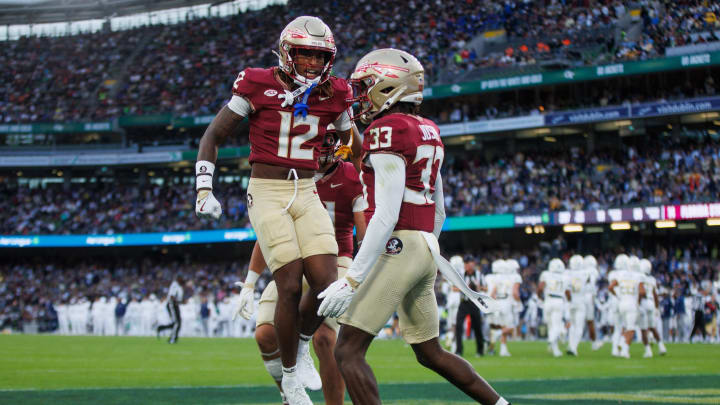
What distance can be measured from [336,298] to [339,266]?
2.42 meters

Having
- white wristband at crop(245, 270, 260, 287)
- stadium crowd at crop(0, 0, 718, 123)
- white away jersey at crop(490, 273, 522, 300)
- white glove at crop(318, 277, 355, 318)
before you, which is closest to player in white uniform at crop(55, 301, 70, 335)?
stadium crowd at crop(0, 0, 718, 123)

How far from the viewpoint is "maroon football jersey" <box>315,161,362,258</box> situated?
7.40 meters

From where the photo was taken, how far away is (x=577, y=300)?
65.3 feet

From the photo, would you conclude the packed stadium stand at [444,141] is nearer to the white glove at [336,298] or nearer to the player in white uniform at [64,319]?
the player in white uniform at [64,319]

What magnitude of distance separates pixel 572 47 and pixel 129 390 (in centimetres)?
3244

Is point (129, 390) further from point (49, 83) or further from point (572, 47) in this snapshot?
point (49, 83)

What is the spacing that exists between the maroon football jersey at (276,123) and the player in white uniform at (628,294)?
13.2 meters

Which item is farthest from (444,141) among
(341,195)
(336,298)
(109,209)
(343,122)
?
(336,298)

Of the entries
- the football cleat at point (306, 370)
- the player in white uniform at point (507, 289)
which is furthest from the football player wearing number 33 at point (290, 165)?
the player in white uniform at point (507, 289)

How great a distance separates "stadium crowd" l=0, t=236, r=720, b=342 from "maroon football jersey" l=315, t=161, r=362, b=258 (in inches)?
433

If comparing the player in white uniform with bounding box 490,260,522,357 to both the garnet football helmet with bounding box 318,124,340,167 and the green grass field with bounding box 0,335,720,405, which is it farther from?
the garnet football helmet with bounding box 318,124,340,167

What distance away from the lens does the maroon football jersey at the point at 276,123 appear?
6039 mm

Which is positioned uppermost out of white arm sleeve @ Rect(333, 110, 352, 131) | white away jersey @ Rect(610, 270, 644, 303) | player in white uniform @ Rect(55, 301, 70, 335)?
white arm sleeve @ Rect(333, 110, 352, 131)

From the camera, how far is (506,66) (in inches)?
1581
